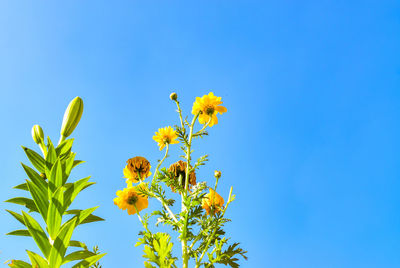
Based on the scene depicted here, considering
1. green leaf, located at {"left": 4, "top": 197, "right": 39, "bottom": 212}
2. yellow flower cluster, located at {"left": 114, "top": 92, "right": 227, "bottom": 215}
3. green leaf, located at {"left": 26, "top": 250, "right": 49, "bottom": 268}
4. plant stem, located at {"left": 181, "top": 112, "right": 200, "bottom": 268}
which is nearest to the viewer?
green leaf, located at {"left": 26, "top": 250, "right": 49, "bottom": 268}

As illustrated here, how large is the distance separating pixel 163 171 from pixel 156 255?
667 mm

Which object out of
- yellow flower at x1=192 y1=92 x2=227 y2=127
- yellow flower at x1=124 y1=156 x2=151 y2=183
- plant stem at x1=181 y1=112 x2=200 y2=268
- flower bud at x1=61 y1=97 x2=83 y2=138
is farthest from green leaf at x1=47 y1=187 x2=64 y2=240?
yellow flower at x1=192 y1=92 x2=227 y2=127

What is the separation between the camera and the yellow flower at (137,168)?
250cm

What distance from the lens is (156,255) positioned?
1870 mm

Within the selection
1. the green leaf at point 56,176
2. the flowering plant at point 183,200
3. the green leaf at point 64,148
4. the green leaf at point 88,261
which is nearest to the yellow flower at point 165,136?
the flowering plant at point 183,200

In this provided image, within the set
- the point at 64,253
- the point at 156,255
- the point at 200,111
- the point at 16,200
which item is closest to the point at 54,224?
the point at 64,253

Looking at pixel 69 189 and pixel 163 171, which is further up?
pixel 163 171

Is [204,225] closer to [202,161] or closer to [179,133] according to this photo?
[202,161]

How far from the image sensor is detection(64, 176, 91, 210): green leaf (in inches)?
53.2

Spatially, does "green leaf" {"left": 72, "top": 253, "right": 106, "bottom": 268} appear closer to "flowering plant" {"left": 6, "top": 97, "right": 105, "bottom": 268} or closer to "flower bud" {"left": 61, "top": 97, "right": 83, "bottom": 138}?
"flowering plant" {"left": 6, "top": 97, "right": 105, "bottom": 268}

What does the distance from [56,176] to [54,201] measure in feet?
0.40

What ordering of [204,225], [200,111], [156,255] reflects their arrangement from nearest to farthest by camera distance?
[156,255]
[204,225]
[200,111]

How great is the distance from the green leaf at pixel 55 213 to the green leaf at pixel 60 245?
0.15ft

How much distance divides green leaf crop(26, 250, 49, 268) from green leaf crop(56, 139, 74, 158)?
483 millimetres
